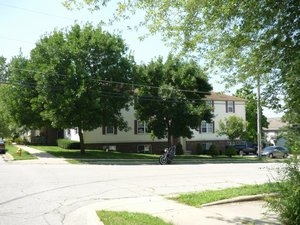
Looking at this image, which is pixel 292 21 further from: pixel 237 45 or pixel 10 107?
pixel 10 107

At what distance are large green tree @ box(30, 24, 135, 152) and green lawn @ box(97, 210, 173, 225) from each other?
20.9 meters

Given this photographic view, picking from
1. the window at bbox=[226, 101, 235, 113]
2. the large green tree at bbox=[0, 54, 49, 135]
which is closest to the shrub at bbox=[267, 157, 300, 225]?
the large green tree at bbox=[0, 54, 49, 135]

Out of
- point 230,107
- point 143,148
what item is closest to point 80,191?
point 143,148

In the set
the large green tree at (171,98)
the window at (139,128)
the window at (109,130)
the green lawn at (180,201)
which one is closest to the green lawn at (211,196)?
the green lawn at (180,201)

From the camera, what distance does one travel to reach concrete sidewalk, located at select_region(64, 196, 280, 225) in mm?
9328

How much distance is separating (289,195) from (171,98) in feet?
98.3

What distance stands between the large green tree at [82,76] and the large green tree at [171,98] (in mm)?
4568

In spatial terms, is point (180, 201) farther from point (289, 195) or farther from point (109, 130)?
point (109, 130)

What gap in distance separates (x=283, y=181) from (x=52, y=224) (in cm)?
486

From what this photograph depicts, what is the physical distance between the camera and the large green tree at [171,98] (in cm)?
3819

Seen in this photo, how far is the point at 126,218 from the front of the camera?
9320 millimetres

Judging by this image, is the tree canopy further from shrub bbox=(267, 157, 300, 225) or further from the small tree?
shrub bbox=(267, 157, 300, 225)

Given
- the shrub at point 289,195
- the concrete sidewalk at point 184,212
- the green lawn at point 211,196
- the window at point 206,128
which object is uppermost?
the window at point 206,128

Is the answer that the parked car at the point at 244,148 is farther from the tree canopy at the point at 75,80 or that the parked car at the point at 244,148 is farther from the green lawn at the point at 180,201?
the green lawn at the point at 180,201
